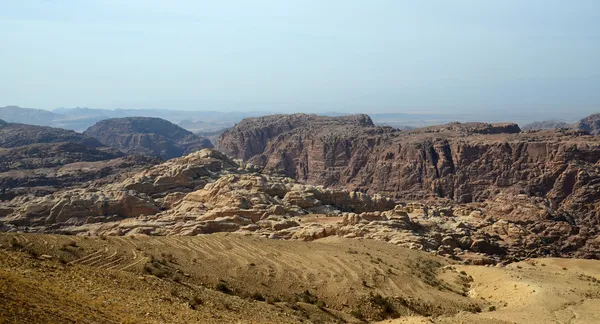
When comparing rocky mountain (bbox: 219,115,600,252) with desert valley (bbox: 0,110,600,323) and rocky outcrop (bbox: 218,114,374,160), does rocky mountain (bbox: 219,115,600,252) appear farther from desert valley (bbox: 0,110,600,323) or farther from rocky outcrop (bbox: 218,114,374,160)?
rocky outcrop (bbox: 218,114,374,160)

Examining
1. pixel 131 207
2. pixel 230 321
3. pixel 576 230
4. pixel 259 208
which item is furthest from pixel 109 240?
pixel 576 230

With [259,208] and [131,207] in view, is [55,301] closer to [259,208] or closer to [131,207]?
[259,208]

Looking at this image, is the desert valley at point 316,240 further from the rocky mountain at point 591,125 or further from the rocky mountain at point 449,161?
the rocky mountain at point 591,125

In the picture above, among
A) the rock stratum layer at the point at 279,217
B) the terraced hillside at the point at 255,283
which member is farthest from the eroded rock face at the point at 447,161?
the terraced hillside at the point at 255,283

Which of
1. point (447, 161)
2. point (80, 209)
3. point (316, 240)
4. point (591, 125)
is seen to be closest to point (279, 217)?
point (316, 240)

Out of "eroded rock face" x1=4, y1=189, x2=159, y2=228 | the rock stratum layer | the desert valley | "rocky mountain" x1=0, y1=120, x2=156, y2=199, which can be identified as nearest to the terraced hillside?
the desert valley

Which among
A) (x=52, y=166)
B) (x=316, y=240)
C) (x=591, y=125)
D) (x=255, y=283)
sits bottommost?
(x=52, y=166)

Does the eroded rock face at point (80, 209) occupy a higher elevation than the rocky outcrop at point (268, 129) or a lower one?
lower

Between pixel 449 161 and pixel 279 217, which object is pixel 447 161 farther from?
pixel 279 217
